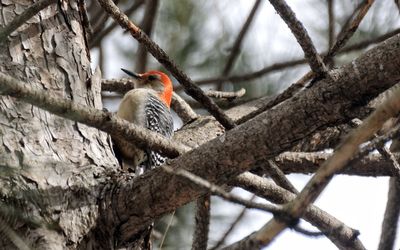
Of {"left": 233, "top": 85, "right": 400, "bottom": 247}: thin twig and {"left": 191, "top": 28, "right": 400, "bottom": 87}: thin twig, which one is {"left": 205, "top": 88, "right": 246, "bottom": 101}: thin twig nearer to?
{"left": 191, "top": 28, "right": 400, "bottom": 87}: thin twig

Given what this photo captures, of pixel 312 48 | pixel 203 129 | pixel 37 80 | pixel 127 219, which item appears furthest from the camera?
pixel 203 129

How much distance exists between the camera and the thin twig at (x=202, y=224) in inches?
117

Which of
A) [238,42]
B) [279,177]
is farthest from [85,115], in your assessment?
[238,42]

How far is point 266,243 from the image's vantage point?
193 cm

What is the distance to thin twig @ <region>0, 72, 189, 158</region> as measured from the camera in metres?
2.34

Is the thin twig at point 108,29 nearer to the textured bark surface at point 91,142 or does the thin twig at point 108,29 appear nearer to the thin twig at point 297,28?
the textured bark surface at point 91,142

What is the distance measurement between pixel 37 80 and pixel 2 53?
21cm

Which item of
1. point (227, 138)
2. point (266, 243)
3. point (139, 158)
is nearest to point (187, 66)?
point (139, 158)

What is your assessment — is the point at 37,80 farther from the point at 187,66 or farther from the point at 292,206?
the point at 187,66

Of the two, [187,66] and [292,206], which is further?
→ [187,66]

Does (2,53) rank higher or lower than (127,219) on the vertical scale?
higher

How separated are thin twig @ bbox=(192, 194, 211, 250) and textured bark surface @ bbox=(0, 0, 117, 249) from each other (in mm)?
413

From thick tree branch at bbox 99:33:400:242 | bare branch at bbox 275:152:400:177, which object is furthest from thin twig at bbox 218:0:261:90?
thick tree branch at bbox 99:33:400:242

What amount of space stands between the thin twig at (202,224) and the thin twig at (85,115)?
24 centimetres
